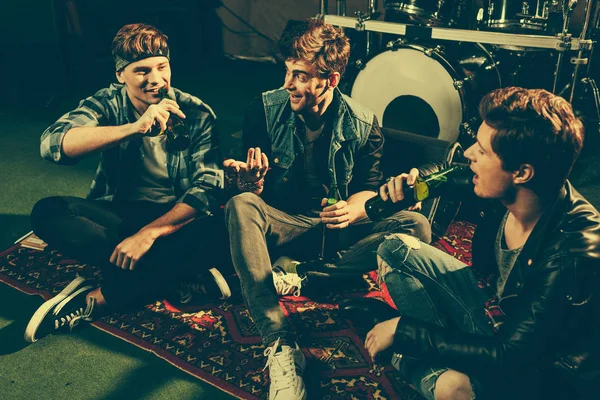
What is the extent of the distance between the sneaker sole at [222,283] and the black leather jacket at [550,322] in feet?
3.45

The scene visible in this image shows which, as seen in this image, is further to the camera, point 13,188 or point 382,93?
point 382,93

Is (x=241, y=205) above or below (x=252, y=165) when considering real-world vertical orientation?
below

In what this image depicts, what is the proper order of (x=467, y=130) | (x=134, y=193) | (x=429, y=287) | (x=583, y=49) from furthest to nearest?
(x=467, y=130) → (x=583, y=49) → (x=134, y=193) → (x=429, y=287)

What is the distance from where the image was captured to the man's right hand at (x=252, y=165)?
7.75 feet

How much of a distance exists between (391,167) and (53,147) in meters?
1.69

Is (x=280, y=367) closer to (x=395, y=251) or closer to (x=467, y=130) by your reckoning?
(x=395, y=251)

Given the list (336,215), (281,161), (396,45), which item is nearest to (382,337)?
(336,215)

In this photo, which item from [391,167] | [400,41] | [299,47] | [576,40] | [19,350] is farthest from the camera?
[400,41]

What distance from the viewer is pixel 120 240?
97.3 inches

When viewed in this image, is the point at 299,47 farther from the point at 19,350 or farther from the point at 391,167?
the point at 19,350

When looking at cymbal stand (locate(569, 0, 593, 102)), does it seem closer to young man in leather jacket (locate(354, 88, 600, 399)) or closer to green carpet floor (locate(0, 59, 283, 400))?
young man in leather jacket (locate(354, 88, 600, 399))

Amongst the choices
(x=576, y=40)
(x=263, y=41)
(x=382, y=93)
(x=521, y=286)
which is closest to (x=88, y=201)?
(x=521, y=286)

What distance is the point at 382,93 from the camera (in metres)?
4.07

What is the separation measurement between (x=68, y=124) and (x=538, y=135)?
187cm
